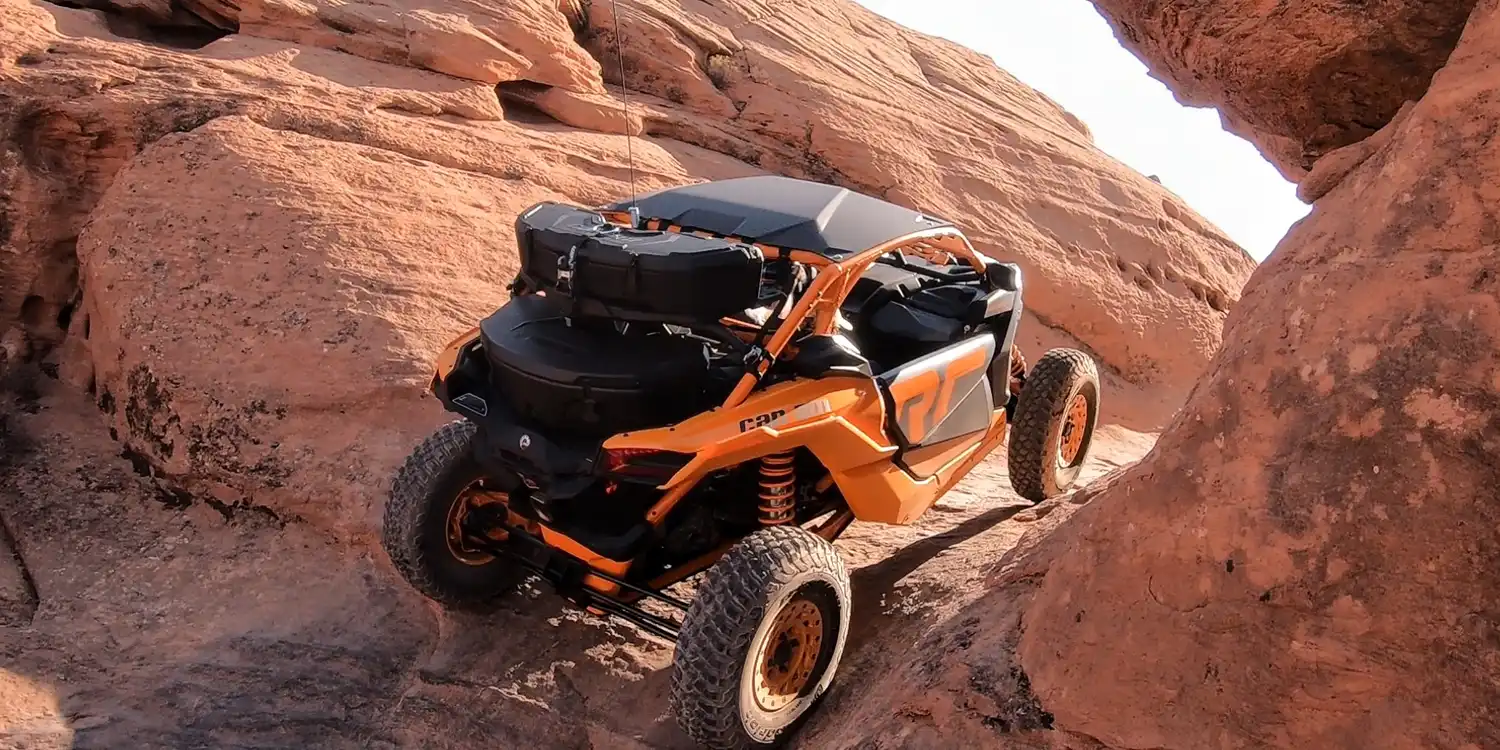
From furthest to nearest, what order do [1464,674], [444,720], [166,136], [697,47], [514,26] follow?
[697,47]
[514,26]
[166,136]
[444,720]
[1464,674]

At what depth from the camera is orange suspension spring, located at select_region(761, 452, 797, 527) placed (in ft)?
12.7

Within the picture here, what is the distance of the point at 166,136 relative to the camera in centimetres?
635

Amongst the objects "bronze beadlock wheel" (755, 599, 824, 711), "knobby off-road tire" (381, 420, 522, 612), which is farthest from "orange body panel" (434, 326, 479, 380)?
"bronze beadlock wheel" (755, 599, 824, 711)

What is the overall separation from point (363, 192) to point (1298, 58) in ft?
16.8

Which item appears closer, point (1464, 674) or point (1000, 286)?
point (1464, 674)

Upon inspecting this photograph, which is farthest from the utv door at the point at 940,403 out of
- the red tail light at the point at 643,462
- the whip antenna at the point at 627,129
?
the whip antenna at the point at 627,129

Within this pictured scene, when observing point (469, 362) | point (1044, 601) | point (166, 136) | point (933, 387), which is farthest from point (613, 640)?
point (166, 136)

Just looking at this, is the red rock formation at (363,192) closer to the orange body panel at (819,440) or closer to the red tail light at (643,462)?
the red tail light at (643,462)

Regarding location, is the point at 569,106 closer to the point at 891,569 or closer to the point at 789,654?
the point at 891,569

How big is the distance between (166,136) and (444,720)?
14.0ft

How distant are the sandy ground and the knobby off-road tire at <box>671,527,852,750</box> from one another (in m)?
0.27

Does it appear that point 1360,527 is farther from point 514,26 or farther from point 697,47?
point 697,47

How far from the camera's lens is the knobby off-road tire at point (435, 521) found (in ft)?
13.8

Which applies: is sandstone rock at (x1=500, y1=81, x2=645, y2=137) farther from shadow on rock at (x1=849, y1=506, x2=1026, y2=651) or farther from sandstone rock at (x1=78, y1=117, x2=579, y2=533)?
shadow on rock at (x1=849, y1=506, x2=1026, y2=651)
